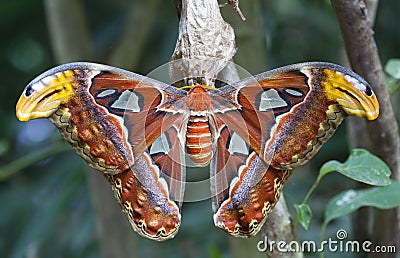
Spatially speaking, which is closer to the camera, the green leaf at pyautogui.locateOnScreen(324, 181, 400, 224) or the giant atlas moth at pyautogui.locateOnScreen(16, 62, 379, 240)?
the giant atlas moth at pyautogui.locateOnScreen(16, 62, 379, 240)

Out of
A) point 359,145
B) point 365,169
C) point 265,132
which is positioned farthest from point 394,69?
point 265,132

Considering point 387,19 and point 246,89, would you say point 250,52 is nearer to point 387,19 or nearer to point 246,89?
point 246,89

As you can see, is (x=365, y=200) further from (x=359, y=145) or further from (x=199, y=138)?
(x=199, y=138)

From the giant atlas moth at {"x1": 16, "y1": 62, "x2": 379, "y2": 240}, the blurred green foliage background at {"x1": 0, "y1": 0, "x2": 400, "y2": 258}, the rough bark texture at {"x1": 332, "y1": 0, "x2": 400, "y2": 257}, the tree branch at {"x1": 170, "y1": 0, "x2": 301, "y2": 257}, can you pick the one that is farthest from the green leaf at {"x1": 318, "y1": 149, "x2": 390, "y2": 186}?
the blurred green foliage background at {"x1": 0, "y1": 0, "x2": 400, "y2": 258}

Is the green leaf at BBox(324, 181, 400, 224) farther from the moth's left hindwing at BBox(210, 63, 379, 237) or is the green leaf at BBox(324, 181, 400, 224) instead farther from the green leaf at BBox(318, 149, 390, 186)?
the moth's left hindwing at BBox(210, 63, 379, 237)

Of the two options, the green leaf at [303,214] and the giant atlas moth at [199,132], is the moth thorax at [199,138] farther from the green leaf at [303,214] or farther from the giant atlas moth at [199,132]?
the green leaf at [303,214]

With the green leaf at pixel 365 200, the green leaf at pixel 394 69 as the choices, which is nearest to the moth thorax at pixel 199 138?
the green leaf at pixel 365 200
